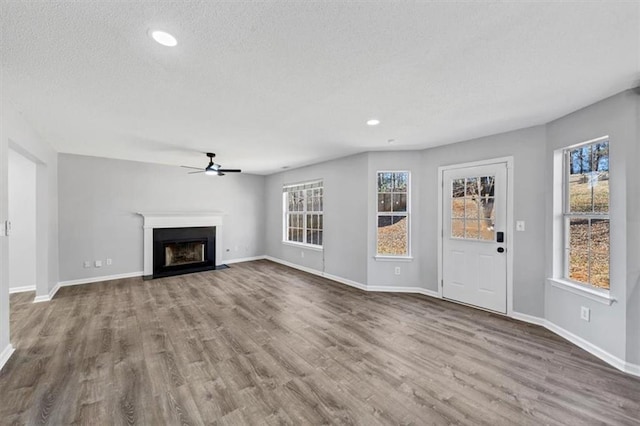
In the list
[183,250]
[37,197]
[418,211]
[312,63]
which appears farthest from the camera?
[183,250]

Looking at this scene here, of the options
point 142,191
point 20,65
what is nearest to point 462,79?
point 20,65

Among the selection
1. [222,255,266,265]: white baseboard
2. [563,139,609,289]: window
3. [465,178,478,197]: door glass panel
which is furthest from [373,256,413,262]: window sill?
[222,255,266,265]: white baseboard

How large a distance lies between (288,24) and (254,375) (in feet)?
8.70

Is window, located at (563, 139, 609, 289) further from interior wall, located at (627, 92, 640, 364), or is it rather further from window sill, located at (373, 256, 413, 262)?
window sill, located at (373, 256, 413, 262)

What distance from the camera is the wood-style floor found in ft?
6.15

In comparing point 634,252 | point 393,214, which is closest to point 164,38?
point 393,214

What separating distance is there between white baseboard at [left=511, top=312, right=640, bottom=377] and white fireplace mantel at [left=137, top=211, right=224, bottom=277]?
240 inches

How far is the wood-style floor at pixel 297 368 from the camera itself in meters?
1.87

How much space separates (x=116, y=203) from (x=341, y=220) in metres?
4.67

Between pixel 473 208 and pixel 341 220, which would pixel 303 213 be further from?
pixel 473 208

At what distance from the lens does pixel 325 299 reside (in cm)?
429

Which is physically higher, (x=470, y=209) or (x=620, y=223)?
(x=470, y=209)

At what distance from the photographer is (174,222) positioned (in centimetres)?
600

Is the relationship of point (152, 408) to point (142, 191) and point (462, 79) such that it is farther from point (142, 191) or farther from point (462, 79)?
point (142, 191)
